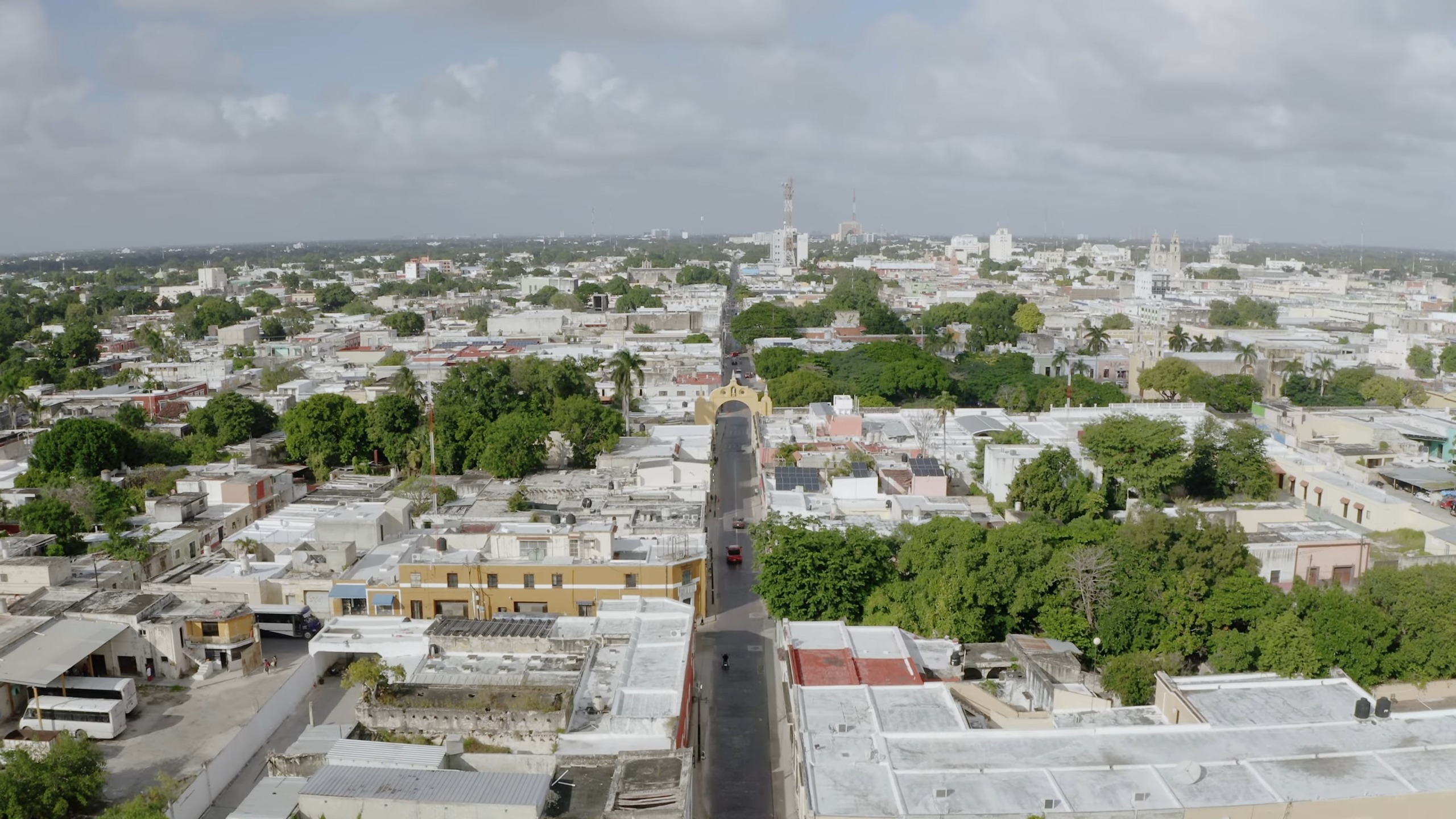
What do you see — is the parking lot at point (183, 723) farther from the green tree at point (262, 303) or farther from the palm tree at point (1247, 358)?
the green tree at point (262, 303)

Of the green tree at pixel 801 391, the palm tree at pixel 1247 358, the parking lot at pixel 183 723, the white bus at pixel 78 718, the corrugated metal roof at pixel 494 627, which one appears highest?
the palm tree at pixel 1247 358

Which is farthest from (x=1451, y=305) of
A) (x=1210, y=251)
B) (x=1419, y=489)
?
(x=1210, y=251)

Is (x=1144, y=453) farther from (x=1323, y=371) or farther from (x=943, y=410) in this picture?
(x=1323, y=371)

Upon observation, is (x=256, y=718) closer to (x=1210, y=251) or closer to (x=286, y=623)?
(x=286, y=623)

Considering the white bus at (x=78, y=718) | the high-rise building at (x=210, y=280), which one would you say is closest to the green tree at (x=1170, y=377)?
the white bus at (x=78, y=718)

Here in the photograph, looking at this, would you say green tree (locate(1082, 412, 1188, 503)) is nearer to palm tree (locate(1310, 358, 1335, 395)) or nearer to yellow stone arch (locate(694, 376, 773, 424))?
yellow stone arch (locate(694, 376, 773, 424))

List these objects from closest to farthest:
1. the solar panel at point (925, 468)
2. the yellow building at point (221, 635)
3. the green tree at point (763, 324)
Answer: the yellow building at point (221, 635) → the solar panel at point (925, 468) → the green tree at point (763, 324)
